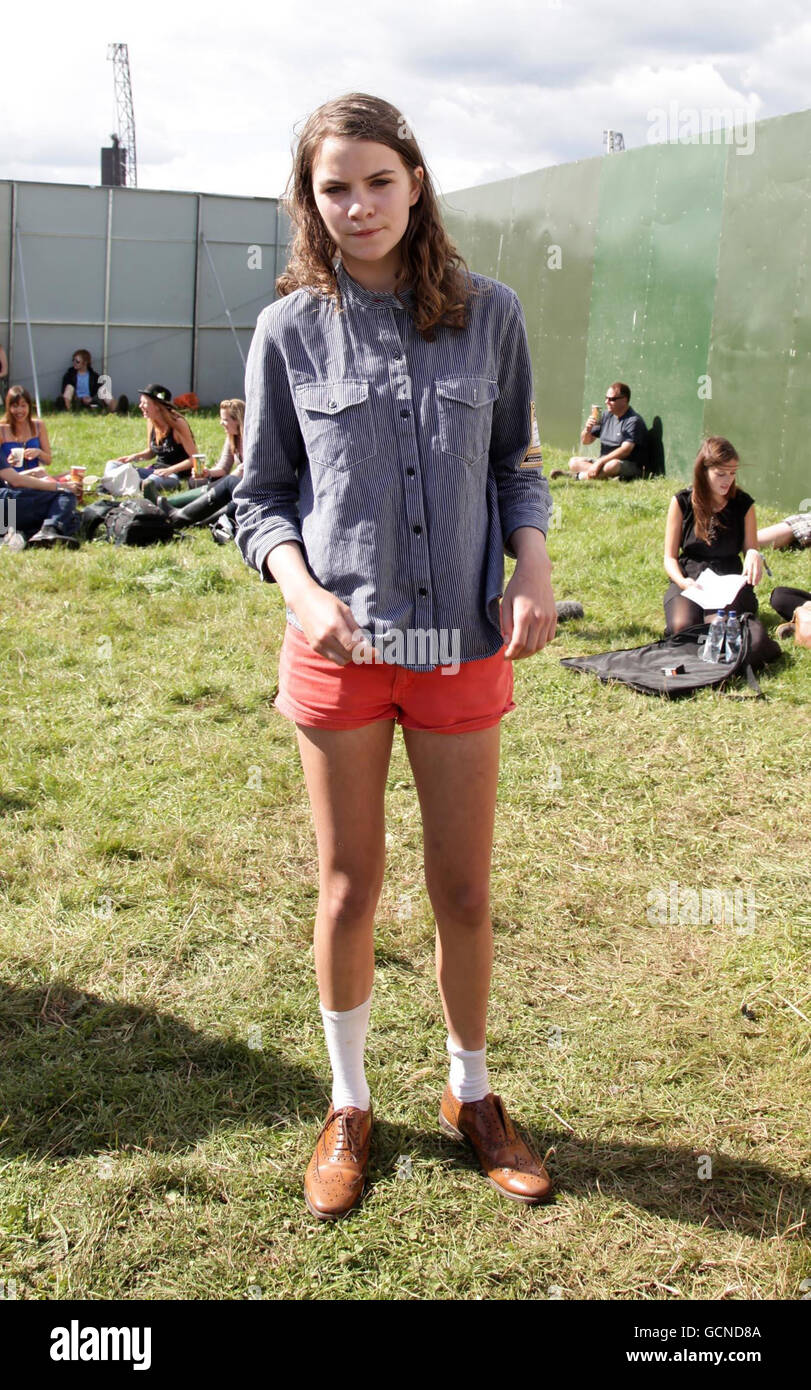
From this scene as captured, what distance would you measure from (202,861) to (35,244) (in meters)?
17.8

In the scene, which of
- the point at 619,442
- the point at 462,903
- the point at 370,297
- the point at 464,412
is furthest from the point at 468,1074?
the point at 619,442

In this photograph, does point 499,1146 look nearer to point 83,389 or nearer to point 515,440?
point 515,440

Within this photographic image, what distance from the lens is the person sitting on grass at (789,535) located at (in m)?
8.08

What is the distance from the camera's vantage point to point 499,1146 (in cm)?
243

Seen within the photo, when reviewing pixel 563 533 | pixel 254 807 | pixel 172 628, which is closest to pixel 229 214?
pixel 563 533

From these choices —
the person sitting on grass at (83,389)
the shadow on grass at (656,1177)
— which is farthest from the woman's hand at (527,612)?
the person sitting on grass at (83,389)

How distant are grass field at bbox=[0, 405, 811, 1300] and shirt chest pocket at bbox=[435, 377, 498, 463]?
1.54 metres

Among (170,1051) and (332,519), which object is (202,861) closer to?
(170,1051)

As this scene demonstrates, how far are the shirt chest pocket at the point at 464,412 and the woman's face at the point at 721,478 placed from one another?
4.71 metres

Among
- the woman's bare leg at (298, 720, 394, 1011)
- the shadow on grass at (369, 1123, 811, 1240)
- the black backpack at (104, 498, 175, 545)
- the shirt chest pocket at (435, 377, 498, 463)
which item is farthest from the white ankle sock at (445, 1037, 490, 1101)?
Result: the black backpack at (104, 498, 175, 545)

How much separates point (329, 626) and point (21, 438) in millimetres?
9286

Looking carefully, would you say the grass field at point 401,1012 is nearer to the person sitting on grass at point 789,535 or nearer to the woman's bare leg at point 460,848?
the woman's bare leg at point 460,848

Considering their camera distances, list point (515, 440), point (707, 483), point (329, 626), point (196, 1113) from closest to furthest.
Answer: point (329, 626), point (515, 440), point (196, 1113), point (707, 483)
